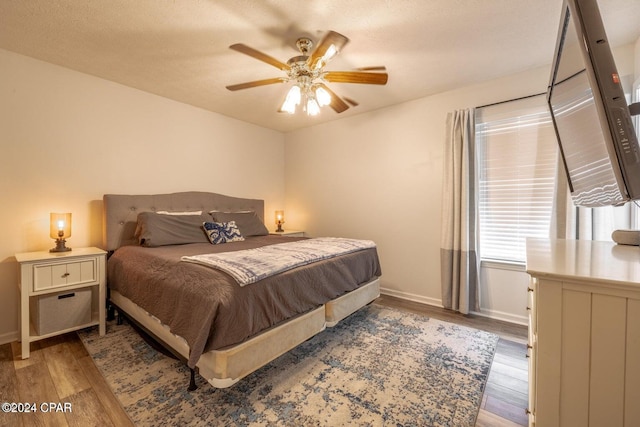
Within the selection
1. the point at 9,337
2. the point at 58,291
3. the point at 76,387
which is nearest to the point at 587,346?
the point at 76,387

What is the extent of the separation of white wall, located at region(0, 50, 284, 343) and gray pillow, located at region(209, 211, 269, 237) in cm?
58

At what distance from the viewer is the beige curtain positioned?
2.82 metres

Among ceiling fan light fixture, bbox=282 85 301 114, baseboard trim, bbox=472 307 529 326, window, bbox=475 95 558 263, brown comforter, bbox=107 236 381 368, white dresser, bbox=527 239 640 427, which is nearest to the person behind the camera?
white dresser, bbox=527 239 640 427

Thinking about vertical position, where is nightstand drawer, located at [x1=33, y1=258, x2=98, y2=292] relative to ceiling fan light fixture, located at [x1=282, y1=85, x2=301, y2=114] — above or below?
below

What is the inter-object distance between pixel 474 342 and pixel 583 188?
143 centimetres

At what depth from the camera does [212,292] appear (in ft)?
4.87

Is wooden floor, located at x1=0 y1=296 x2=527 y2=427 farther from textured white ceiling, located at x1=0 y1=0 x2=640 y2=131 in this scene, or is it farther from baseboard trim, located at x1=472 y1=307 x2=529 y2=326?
textured white ceiling, located at x1=0 y1=0 x2=640 y2=131

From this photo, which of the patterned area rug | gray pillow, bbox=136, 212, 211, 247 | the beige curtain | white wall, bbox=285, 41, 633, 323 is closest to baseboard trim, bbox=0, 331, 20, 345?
the patterned area rug

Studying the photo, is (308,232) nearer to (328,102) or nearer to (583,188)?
(328,102)

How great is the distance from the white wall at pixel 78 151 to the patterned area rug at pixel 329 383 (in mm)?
1056

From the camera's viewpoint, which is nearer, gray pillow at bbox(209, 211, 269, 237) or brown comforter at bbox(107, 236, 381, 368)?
brown comforter at bbox(107, 236, 381, 368)

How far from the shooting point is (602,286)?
0.77m

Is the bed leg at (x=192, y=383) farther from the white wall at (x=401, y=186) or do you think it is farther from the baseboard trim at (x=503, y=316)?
the baseboard trim at (x=503, y=316)

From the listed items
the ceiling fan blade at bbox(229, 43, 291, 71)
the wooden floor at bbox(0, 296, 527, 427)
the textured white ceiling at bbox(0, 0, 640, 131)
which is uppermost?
the textured white ceiling at bbox(0, 0, 640, 131)
